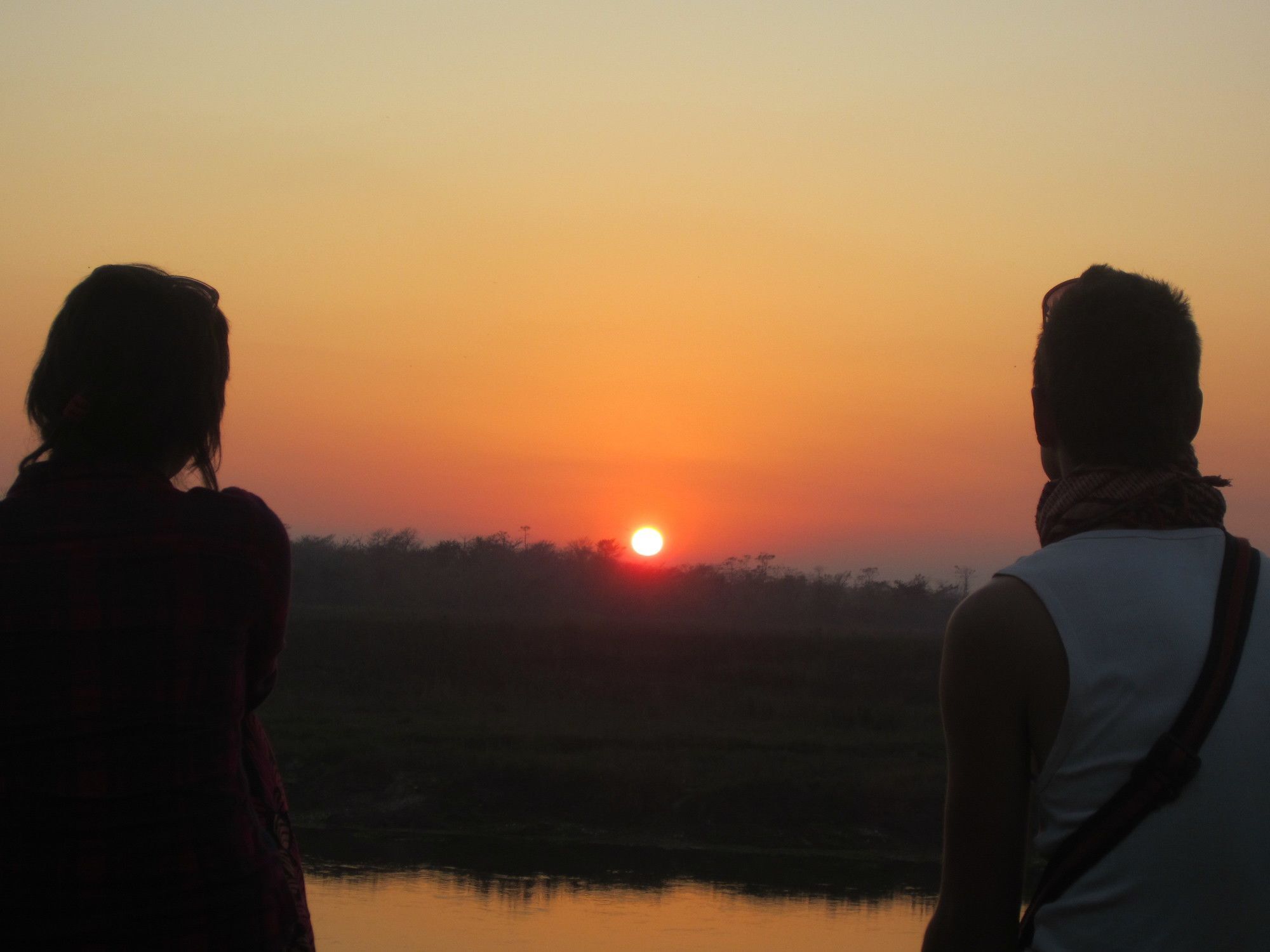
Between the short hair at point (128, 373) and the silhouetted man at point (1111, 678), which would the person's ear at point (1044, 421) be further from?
the short hair at point (128, 373)

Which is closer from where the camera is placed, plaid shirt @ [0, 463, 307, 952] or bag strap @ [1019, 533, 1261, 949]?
bag strap @ [1019, 533, 1261, 949]

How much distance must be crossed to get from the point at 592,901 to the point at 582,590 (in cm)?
4829

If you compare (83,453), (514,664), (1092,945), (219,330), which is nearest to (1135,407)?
(1092,945)

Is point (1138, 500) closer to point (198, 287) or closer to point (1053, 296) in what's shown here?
point (1053, 296)

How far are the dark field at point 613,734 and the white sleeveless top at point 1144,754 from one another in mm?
17986

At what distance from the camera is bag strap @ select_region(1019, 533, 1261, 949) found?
1646 mm

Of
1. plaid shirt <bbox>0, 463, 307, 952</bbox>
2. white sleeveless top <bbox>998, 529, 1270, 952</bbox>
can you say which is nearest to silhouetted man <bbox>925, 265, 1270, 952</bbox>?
white sleeveless top <bbox>998, 529, 1270, 952</bbox>

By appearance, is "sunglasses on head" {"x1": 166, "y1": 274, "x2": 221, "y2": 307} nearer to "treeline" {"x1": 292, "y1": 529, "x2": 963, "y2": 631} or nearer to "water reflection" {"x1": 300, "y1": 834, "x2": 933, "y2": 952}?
"water reflection" {"x1": 300, "y1": 834, "x2": 933, "y2": 952}

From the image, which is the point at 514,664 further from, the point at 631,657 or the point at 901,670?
the point at 901,670

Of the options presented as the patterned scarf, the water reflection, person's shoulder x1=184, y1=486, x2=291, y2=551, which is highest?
the patterned scarf

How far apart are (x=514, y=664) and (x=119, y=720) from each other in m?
29.9

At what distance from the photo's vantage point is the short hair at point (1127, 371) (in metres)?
1.88

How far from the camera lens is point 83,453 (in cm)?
203

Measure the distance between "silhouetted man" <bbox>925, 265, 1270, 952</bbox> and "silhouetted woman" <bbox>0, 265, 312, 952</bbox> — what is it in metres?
1.07
